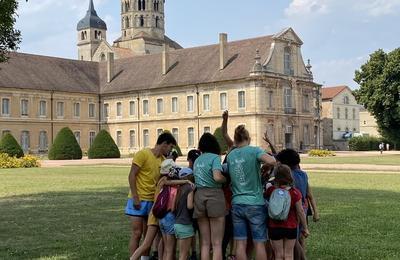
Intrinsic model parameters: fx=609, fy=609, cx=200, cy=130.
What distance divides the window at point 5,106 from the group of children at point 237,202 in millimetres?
49882

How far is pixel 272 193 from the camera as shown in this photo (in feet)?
21.5

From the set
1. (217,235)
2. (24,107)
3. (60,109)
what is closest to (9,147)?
(24,107)

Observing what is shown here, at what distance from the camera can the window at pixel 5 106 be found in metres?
54.1

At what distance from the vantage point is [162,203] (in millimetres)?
7074

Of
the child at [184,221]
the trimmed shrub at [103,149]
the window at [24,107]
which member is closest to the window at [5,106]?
the window at [24,107]

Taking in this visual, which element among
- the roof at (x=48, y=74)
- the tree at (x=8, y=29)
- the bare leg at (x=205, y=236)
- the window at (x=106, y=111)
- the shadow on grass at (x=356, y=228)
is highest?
the roof at (x=48, y=74)

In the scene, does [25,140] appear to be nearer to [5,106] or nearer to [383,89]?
[5,106]

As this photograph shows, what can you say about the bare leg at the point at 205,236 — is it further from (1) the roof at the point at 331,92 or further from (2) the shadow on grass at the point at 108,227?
(1) the roof at the point at 331,92

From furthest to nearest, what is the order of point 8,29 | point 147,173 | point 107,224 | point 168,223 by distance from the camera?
1. point 8,29
2. point 107,224
3. point 147,173
4. point 168,223

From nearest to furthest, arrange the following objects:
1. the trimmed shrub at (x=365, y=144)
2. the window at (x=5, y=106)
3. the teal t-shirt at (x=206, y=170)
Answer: the teal t-shirt at (x=206, y=170), the window at (x=5, y=106), the trimmed shrub at (x=365, y=144)

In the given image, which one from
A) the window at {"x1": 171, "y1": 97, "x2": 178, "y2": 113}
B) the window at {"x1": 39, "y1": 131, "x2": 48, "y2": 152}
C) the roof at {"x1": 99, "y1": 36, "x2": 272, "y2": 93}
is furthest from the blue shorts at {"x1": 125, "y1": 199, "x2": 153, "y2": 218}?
the window at {"x1": 39, "y1": 131, "x2": 48, "y2": 152}

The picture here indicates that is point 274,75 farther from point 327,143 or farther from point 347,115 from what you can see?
point 347,115

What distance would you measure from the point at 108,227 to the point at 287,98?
47.3 meters

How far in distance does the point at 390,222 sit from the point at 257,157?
511 cm
